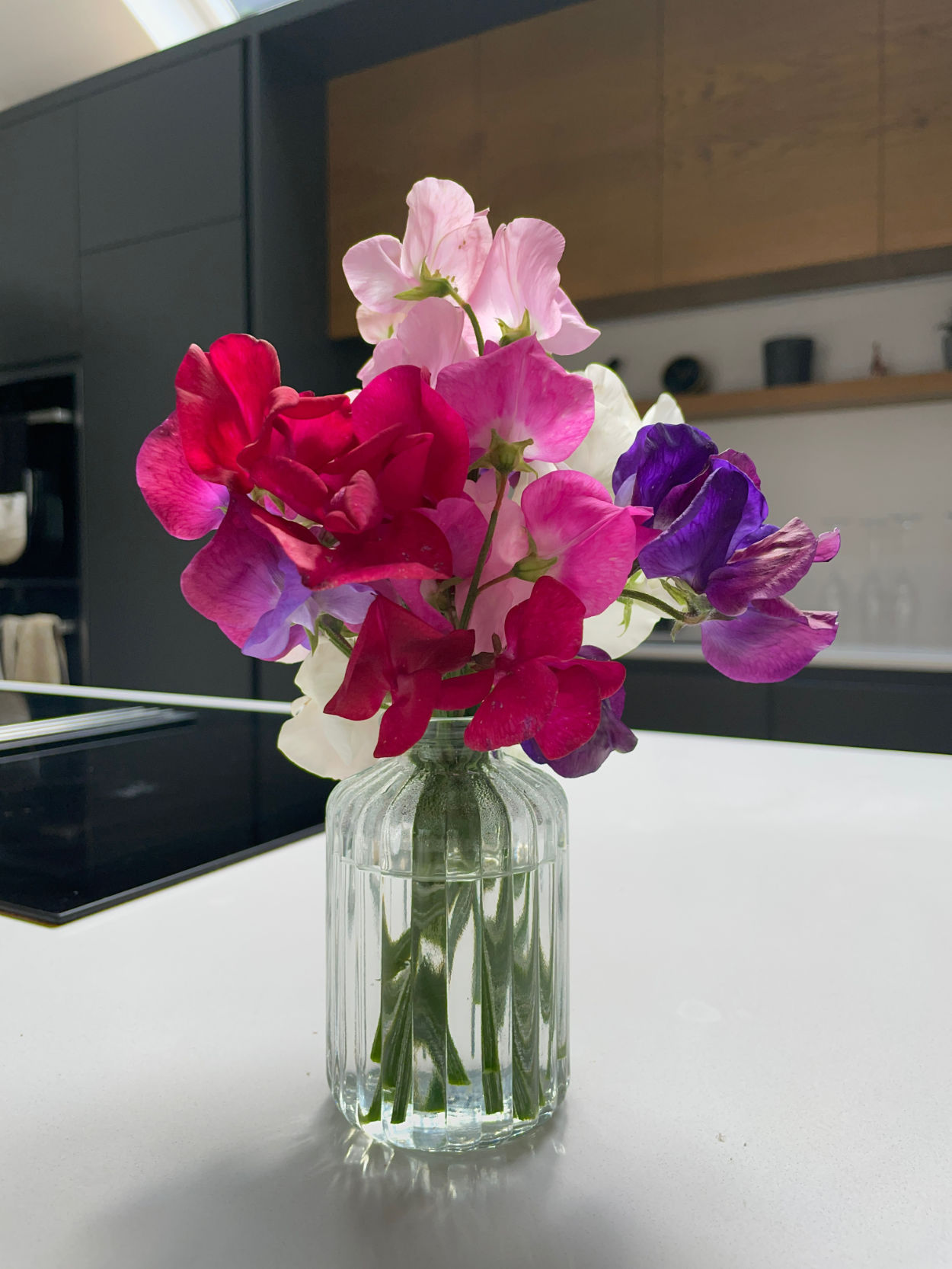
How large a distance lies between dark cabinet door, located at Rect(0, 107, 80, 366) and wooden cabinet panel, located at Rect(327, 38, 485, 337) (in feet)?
3.20

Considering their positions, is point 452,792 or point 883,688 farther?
point 883,688

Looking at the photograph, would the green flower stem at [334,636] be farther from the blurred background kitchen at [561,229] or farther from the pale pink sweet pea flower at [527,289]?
the blurred background kitchen at [561,229]

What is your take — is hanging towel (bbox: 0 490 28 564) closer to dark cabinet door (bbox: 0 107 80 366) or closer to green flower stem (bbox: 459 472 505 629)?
dark cabinet door (bbox: 0 107 80 366)

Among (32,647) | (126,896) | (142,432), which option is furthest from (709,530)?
(32,647)

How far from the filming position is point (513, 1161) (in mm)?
348

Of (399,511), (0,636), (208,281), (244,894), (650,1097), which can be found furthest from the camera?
(0,636)

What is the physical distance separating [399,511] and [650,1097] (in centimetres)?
26

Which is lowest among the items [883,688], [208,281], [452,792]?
[883,688]

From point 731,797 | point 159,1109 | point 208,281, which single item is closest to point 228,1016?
point 159,1109

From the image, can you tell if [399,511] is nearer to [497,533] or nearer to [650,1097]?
[497,533]

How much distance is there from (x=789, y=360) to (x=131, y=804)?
8.72ft

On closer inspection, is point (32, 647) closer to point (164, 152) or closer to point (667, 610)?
point (164, 152)

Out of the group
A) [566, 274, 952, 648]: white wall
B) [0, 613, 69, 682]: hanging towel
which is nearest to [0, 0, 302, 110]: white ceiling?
[0, 613, 69, 682]: hanging towel

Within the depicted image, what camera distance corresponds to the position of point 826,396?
2803 millimetres
